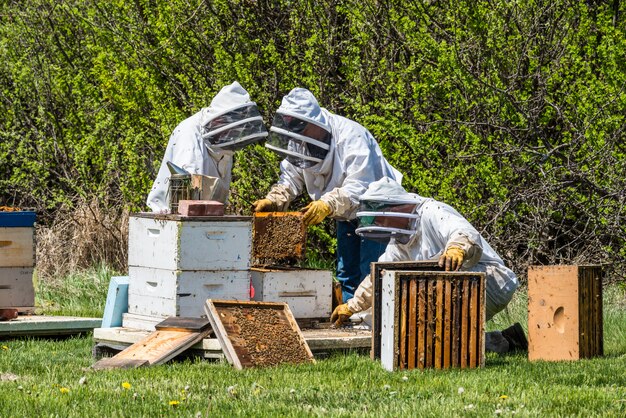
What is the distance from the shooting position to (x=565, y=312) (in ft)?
22.2

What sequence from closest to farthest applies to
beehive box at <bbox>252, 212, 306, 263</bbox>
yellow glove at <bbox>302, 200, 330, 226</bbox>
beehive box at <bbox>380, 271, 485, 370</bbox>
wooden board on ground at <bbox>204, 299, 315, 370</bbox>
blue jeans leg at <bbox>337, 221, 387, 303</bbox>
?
1. beehive box at <bbox>380, 271, 485, 370</bbox>
2. wooden board on ground at <bbox>204, 299, 315, 370</bbox>
3. beehive box at <bbox>252, 212, 306, 263</bbox>
4. yellow glove at <bbox>302, 200, 330, 226</bbox>
5. blue jeans leg at <bbox>337, 221, 387, 303</bbox>

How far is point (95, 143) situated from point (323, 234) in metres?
3.75

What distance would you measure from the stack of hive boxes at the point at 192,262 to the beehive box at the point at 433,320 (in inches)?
42.5

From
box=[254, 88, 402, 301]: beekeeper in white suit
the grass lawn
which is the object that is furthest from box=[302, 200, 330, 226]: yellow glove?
the grass lawn

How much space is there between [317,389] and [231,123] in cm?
291

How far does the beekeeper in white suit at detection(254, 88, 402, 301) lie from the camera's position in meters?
7.92

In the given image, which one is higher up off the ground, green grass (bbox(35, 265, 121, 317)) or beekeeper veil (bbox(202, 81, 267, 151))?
beekeeper veil (bbox(202, 81, 267, 151))

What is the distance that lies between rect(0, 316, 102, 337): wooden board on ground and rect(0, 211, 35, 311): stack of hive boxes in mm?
155

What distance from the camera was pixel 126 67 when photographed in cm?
1235

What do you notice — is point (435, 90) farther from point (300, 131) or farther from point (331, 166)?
point (300, 131)

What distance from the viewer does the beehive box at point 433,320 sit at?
617 cm

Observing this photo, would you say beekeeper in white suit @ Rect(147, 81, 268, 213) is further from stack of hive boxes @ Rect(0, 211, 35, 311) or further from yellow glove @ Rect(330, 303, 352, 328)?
yellow glove @ Rect(330, 303, 352, 328)

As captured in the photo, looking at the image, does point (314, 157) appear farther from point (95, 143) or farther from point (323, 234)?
point (95, 143)

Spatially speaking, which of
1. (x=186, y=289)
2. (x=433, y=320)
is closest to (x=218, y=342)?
(x=186, y=289)
